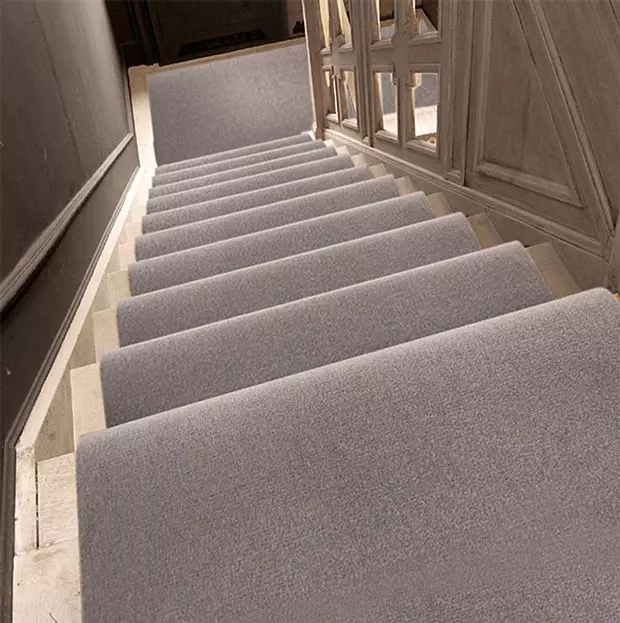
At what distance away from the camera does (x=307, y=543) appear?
71 centimetres

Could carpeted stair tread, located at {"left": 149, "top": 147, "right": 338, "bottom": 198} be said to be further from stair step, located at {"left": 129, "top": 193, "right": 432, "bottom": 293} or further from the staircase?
the staircase

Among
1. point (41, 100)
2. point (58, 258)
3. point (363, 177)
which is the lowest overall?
point (363, 177)

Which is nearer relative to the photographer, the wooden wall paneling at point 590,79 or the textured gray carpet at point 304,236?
the wooden wall paneling at point 590,79

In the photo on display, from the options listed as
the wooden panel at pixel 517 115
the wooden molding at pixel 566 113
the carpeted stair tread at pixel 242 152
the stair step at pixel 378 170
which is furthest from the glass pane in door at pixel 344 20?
the wooden molding at pixel 566 113

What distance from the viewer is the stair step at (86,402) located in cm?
120

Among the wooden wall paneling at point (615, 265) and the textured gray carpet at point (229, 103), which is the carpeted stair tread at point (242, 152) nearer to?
the textured gray carpet at point (229, 103)

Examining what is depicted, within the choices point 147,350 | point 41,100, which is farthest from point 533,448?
point 41,100

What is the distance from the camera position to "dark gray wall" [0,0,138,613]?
1.40 meters

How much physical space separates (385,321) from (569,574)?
0.66m

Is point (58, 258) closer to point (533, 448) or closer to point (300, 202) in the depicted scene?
point (300, 202)

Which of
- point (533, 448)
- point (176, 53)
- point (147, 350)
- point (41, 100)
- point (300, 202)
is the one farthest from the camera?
point (176, 53)

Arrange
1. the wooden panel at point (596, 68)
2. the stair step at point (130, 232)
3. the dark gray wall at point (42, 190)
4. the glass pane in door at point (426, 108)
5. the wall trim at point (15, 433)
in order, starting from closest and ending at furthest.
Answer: the wall trim at point (15, 433)
the wooden panel at point (596, 68)
the dark gray wall at point (42, 190)
the stair step at point (130, 232)
the glass pane in door at point (426, 108)

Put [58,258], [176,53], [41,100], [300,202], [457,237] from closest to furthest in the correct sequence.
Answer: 1. [457,237]
2. [58,258]
3. [41,100]
4. [300,202]
5. [176,53]

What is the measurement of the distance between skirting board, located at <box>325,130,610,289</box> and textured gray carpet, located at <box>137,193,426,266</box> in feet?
0.75
